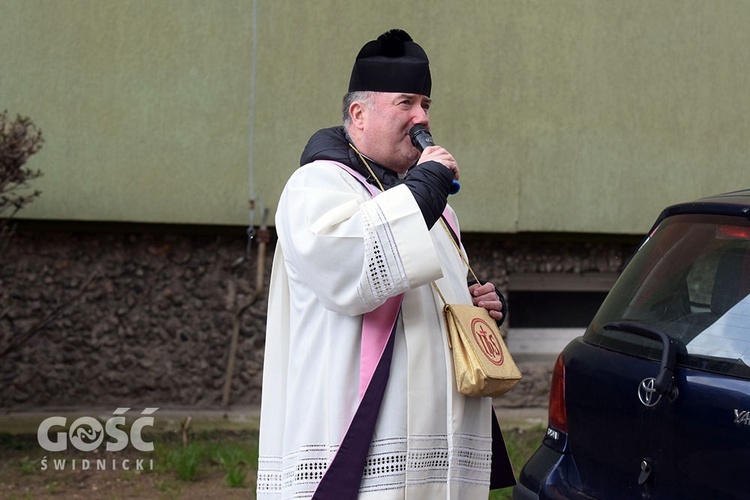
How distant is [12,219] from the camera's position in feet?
19.1

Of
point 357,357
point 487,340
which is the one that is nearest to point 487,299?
point 487,340

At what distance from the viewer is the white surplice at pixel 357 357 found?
2490 mm

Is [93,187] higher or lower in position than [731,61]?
lower

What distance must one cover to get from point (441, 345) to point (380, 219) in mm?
405

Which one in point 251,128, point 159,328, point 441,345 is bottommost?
point 159,328

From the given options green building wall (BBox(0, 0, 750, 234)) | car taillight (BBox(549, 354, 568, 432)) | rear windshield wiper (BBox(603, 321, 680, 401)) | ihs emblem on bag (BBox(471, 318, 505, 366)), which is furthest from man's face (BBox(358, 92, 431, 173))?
green building wall (BBox(0, 0, 750, 234))

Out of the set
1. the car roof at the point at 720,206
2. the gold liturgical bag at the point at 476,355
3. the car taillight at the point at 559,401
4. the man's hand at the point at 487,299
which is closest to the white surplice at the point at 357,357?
the gold liturgical bag at the point at 476,355

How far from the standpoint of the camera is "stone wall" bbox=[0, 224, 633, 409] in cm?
601

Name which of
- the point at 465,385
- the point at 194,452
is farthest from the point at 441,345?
the point at 194,452

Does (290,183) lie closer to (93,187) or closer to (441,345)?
(441,345)

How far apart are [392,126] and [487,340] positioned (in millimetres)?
631

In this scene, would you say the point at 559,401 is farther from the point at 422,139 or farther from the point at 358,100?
the point at 358,100

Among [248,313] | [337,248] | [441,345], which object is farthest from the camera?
[248,313]

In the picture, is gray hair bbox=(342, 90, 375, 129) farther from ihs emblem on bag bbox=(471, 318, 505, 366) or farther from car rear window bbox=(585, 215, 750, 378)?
car rear window bbox=(585, 215, 750, 378)
